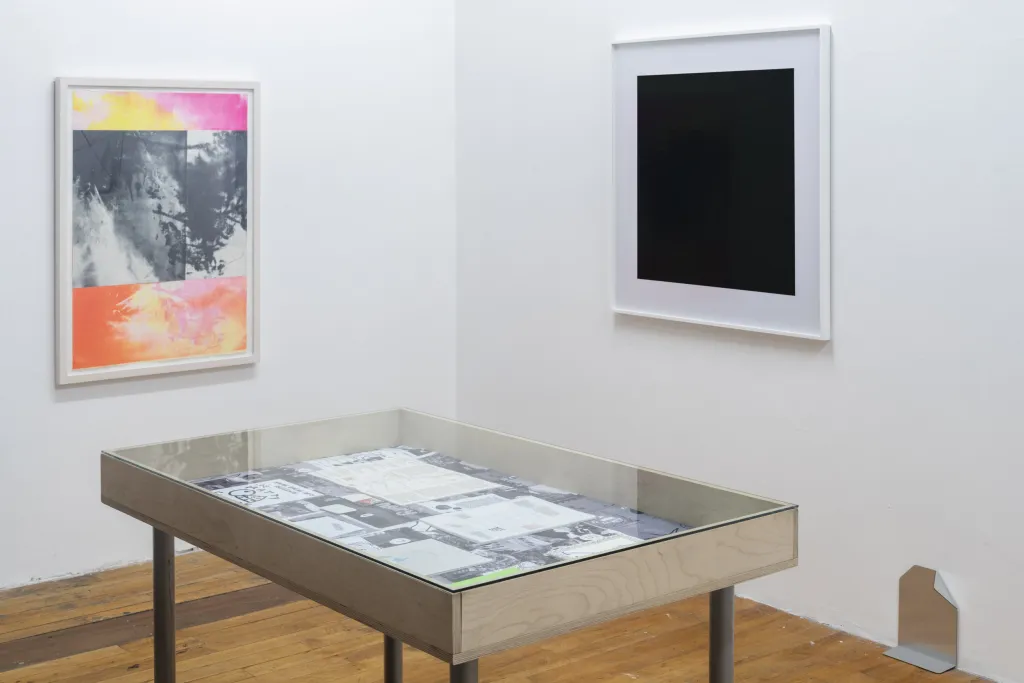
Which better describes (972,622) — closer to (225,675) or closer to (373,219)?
(225,675)

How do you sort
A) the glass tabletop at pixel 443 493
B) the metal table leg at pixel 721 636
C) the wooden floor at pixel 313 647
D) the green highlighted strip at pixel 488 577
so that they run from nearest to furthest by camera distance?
the green highlighted strip at pixel 488 577
the glass tabletop at pixel 443 493
the metal table leg at pixel 721 636
the wooden floor at pixel 313 647

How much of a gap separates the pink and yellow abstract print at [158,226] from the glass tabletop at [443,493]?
5.45 feet

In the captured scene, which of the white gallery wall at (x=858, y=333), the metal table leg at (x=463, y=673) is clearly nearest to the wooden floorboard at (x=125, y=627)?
the white gallery wall at (x=858, y=333)

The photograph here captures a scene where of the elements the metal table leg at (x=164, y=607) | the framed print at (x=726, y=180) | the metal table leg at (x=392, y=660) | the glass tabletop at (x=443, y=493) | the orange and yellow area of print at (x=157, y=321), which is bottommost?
the metal table leg at (x=392, y=660)

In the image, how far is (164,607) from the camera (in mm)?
3312

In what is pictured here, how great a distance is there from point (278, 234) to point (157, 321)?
0.68 meters

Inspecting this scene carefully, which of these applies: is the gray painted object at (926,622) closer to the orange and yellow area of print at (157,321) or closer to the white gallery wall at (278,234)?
the white gallery wall at (278,234)

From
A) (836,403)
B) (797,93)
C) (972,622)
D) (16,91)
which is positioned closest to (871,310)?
(836,403)

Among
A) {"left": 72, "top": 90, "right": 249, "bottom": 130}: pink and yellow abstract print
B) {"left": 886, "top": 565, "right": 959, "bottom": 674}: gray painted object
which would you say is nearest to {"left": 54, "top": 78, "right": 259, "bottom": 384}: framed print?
{"left": 72, "top": 90, "right": 249, "bottom": 130}: pink and yellow abstract print

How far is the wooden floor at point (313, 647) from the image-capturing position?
3.99m

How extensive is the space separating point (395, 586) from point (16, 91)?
10.5 ft

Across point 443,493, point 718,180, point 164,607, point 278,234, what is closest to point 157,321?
point 278,234

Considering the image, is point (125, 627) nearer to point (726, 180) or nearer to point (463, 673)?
point (463, 673)

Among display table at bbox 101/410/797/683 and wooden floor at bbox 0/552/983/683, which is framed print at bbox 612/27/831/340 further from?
display table at bbox 101/410/797/683
